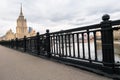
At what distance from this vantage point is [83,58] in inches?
186

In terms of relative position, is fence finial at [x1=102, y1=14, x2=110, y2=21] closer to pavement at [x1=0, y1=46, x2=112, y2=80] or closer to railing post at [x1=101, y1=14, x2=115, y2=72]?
railing post at [x1=101, y1=14, x2=115, y2=72]

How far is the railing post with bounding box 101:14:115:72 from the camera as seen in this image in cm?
371

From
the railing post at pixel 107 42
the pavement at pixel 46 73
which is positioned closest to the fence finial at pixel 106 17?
the railing post at pixel 107 42

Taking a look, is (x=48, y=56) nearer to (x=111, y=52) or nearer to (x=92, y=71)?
(x=92, y=71)

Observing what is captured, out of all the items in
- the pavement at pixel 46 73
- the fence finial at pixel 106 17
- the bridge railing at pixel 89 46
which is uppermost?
the fence finial at pixel 106 17

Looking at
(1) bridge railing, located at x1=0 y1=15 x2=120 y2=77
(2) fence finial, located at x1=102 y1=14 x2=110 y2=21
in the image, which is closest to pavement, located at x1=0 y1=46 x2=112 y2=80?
(1) bridge railing, located at x1=0 y1=15 x2=120 y2=77

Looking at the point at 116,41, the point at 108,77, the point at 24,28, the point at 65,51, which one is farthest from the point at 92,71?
the point at 24,28

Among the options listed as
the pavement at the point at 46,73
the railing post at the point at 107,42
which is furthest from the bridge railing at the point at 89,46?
the pavement at the point at 46,73

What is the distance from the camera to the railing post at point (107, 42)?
3713mm

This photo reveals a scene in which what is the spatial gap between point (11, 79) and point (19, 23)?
357ft

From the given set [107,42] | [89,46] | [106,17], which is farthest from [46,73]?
[106,17]

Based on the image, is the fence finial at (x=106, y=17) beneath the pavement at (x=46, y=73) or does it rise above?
above

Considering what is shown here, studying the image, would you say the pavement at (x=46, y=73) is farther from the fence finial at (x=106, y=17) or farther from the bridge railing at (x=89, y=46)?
the fence finial at (x=106, y=17)

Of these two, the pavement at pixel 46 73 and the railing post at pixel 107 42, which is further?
the pavement at pixel 46 73
